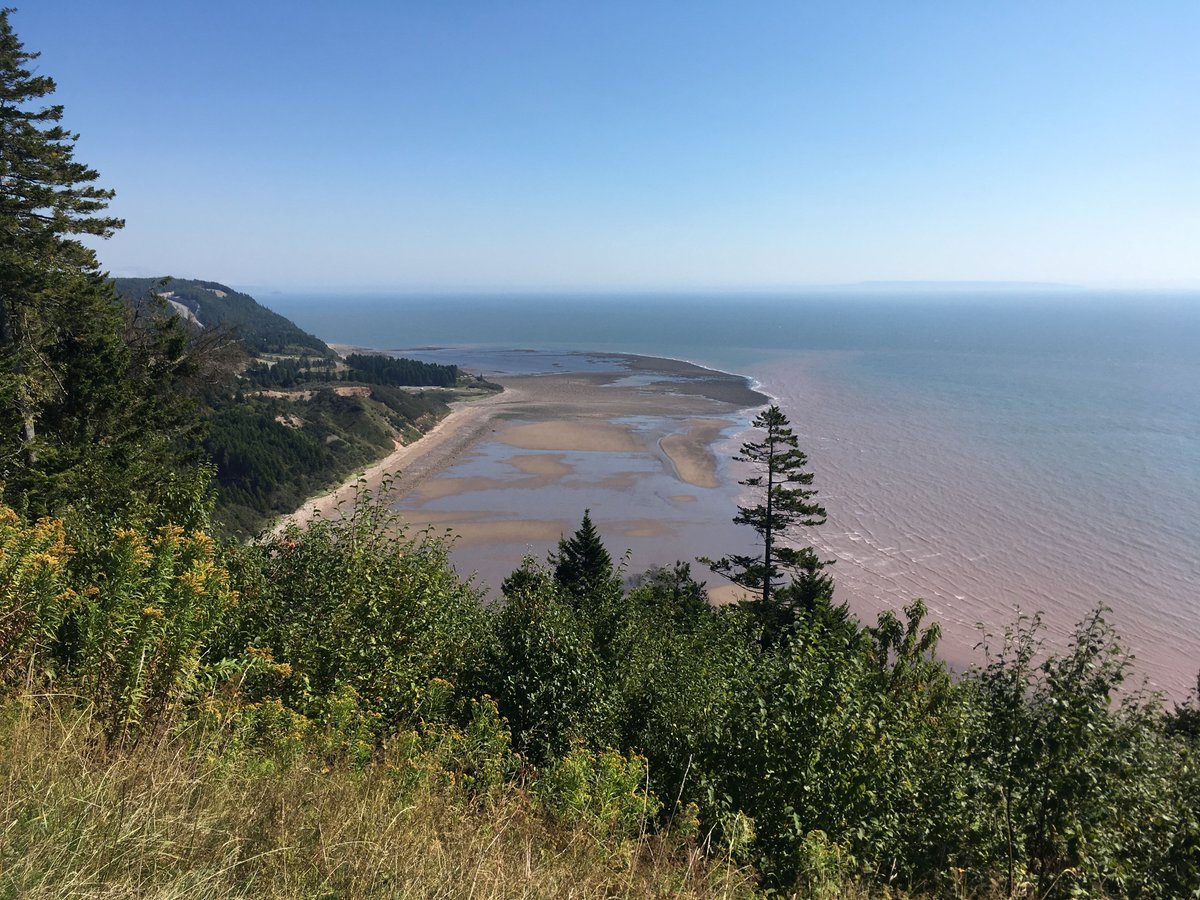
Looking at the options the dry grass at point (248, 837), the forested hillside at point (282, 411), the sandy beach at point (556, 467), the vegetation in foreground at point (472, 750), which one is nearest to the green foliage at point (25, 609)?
the vegetation in foreground at point (472, 750)

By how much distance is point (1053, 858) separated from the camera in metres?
5.52

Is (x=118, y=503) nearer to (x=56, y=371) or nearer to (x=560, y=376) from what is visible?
(x=56, y=371)

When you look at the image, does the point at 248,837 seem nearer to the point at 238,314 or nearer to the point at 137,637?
the point at 137,637

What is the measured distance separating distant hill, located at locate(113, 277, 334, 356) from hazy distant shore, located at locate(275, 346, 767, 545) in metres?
50.8

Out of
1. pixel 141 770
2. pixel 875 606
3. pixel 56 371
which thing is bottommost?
pixel 875 606

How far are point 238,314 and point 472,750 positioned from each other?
185 meters

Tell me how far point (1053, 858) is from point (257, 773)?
637 centimetres

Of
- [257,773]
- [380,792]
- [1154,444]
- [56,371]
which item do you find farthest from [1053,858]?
[1154,444]

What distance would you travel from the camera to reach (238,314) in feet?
537

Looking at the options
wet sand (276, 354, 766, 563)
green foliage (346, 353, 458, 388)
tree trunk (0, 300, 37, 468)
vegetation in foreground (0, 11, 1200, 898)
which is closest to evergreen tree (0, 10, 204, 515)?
tree trunk (0, 300, 37, 468)

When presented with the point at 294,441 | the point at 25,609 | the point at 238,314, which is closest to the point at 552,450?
the point at 294,441

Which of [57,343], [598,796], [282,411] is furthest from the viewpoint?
[282,411]

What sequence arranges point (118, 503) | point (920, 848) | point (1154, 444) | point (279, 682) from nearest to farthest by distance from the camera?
point (920, 848) → point (279, 682) → point (118, 503) → point (1154, 444)

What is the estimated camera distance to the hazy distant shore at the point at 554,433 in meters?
44.8
